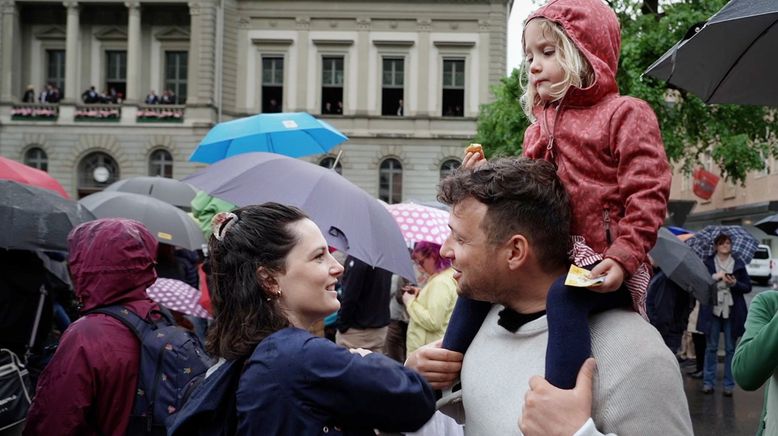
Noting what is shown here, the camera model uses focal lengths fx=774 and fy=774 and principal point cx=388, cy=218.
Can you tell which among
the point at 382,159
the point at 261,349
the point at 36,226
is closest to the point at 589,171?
the point at 261,349

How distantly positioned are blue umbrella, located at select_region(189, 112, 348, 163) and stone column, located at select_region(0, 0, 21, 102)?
33091 millimetres

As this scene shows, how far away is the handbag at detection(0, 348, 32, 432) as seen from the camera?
398cm

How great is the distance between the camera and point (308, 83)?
123 ft

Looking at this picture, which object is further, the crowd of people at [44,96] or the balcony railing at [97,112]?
the crowd of people at [44,96]

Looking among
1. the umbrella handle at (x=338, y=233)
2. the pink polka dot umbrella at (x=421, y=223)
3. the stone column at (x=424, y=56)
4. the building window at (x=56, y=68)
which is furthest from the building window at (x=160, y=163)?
the umbrella handle at (x=338, y=233)

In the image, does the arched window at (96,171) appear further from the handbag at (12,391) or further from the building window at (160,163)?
the handbag at (12,391)

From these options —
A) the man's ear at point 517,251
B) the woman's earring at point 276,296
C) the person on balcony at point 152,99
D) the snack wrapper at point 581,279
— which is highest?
the person on balcony at point 152,99

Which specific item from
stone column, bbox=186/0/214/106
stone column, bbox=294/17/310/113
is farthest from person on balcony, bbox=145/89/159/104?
stone column, bbox=294/17/310/113

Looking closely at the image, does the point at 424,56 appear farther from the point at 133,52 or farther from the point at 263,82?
the point at 133,52

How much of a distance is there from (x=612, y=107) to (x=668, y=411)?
76 centimetres

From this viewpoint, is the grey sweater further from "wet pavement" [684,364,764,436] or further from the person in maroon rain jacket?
"wet pavement" [684,364,764,436]

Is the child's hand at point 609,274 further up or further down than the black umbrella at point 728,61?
further down

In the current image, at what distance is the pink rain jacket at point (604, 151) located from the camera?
184cm

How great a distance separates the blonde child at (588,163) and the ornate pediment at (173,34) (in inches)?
1500
